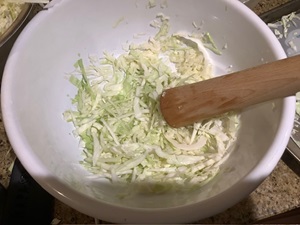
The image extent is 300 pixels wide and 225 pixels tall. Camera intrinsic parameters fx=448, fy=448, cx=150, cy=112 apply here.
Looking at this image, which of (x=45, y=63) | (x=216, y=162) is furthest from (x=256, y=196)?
(x=45, y=63)

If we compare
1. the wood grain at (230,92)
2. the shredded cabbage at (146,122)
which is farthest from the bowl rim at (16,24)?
the wood grain at (230,92)

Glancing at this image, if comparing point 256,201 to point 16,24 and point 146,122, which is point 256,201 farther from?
point 16,24

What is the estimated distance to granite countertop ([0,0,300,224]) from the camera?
Answer: 2.73ft

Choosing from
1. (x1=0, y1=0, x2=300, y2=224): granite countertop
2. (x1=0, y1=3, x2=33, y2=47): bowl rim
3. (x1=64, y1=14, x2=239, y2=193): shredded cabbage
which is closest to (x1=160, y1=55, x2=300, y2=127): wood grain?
(x1=64, y1=14, x2=239, y2=193): shredded cabbage

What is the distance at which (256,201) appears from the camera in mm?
854

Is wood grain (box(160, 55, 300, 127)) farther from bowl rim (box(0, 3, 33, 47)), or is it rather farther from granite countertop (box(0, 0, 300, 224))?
bowl rim (box(0, 3, 33, 47))

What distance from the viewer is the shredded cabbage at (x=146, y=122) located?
79 centimetres

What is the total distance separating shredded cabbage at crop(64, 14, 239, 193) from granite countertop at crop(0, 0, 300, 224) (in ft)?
0.35

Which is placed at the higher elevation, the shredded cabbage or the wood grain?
the wood grain

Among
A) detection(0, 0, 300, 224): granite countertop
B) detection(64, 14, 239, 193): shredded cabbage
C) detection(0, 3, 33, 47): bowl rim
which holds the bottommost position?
detection(0, 0, 300, 224): granite countertop

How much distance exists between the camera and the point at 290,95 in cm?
69

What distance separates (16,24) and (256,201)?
560 millimetres

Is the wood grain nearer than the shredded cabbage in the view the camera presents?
Yes

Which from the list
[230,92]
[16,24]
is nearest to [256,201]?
[230,92]
